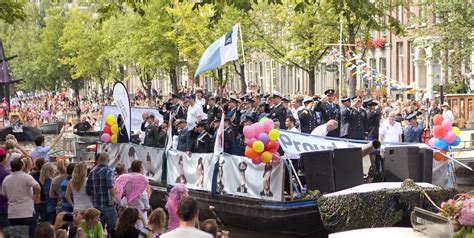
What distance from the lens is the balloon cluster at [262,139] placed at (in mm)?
17594

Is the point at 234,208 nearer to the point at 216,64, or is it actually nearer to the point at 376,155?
the point at 376,155

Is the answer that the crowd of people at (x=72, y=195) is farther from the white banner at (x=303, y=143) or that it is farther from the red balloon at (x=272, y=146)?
the white banner at (x=303, y=143)

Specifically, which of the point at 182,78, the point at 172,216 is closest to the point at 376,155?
the point at 172,216

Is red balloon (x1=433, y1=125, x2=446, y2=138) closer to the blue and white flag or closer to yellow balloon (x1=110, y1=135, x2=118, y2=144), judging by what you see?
the blue and white flag

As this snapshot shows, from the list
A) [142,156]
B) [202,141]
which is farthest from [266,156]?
[142,156]

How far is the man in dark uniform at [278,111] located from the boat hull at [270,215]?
10.0ft

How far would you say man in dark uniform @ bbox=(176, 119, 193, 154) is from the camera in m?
22.2

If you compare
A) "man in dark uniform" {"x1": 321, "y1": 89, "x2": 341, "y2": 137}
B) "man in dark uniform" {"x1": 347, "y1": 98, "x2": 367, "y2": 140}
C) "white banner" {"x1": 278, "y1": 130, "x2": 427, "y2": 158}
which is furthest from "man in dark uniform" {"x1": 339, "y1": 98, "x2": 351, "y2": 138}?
"white banner" {"x1": 278, "y1": 130, "x2": 427, "y2": 158}

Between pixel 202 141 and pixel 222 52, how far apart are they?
2912mm

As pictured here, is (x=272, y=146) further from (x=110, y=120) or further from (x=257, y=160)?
(x=110, y=120)

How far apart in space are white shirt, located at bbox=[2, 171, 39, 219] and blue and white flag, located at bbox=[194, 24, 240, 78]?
10107 mm

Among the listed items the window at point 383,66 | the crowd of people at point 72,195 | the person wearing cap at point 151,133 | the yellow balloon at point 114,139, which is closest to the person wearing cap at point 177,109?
the person wearing cap at point 151,133

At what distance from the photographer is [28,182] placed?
13352 millimetres

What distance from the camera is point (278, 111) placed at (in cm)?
2347
